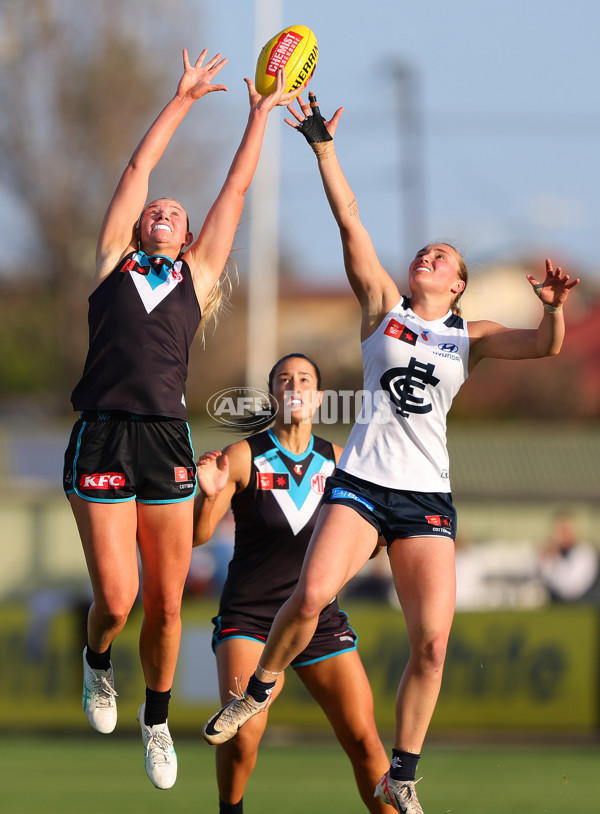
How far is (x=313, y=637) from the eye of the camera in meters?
6.56

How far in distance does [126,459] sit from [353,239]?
1570 mm

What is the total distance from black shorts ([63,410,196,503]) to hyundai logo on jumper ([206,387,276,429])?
46.8 inches

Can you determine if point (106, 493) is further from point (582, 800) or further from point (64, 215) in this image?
point (64, 215)

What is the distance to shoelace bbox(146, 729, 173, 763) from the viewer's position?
6105 mm

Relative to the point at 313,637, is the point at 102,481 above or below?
above

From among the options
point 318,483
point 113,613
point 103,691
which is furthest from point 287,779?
point 113,613

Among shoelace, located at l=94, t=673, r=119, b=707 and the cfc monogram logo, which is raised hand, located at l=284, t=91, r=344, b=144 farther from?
shoelace, located at l=94, t=673, r=119, b=707

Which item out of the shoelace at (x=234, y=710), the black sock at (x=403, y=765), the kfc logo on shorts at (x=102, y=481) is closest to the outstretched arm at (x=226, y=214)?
the kfc logo on shorts at (x=102, y=481)

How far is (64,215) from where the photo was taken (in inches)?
1230

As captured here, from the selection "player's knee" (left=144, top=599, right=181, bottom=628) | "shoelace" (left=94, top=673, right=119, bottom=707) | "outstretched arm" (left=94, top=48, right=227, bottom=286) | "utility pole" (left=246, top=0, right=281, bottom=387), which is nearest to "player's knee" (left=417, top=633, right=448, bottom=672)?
"player's knee" (left=144, top=599, right=181, bottom=628)

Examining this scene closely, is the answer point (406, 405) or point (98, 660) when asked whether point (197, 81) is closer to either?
point (406, 405)

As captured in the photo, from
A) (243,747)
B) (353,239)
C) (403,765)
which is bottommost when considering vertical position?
(243,747)

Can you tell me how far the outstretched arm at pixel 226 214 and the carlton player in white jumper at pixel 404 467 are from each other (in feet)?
0.83

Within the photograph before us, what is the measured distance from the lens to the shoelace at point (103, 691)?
245 inches
